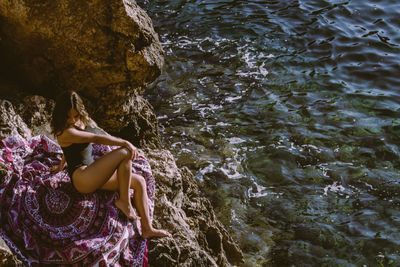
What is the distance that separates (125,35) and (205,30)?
7.70 m

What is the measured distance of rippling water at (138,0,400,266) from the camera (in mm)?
7523

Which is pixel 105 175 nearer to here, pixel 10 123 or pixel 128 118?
pixel 10 123

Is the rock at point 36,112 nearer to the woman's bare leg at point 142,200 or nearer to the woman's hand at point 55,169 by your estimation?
the woman's hand at point 55,169

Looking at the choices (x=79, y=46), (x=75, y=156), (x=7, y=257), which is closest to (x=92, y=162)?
(x=75, y=156)

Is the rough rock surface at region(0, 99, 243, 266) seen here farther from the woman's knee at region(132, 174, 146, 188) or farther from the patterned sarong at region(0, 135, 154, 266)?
the woman's knee at region(132, 174, 146, 188)

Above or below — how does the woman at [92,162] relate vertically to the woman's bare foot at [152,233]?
above

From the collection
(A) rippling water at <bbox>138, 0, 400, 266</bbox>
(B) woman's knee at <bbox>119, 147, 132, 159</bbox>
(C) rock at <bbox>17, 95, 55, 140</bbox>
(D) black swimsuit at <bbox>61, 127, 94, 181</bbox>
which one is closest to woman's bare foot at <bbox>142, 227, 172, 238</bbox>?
(B) woman's knee at <bbox>119, 147, 132, 159</bbox>

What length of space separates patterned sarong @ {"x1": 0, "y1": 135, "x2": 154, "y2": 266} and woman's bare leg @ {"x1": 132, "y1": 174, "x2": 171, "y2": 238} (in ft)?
0.36

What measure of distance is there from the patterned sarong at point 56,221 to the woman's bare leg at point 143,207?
0.11 metres

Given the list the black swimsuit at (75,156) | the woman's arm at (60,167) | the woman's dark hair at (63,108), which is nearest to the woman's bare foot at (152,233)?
the black swimsuit at (75,156)

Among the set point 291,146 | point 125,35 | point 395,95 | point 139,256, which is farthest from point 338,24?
point 139,256

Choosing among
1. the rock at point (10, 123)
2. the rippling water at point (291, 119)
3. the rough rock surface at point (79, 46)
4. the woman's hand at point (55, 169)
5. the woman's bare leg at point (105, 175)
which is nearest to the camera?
the woman's bare leg at point (105, 175)

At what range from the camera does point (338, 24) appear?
536 inches

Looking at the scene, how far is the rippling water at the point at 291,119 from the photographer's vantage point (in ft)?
24.7
